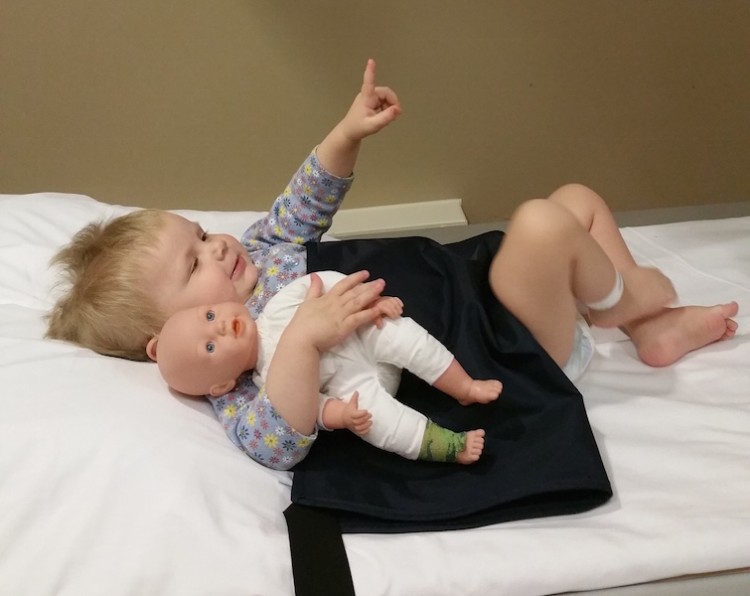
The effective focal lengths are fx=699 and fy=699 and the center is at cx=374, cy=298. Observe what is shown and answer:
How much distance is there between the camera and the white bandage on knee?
0.92m

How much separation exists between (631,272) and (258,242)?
1.85 ft

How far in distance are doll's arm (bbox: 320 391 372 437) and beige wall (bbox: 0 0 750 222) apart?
94 centimetres

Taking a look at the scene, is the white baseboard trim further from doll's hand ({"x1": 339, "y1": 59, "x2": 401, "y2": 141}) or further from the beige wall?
doll's hand ({"x1": 339, "y1": 59, "x2": 401, "y2": 141})

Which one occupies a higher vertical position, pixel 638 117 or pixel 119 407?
pixel 638 117

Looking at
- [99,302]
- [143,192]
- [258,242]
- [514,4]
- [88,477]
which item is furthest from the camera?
[143,192]

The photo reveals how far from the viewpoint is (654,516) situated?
2.60 ft

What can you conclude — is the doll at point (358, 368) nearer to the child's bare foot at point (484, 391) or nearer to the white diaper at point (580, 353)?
the child's bare foot at point (484, 391)

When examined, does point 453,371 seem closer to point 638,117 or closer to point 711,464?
point 711,464

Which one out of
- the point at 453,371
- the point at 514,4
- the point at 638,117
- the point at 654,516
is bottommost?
the point at 654,516

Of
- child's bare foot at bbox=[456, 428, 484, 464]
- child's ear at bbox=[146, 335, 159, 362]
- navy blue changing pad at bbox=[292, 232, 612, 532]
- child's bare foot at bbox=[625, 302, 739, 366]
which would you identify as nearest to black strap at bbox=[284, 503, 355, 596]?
navy blue changing pad at bbox=[292, 232, 612, 532]

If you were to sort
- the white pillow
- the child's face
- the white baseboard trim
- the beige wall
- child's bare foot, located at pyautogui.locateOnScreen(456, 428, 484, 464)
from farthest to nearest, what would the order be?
the white baseboard trim
the beige wall
the child's face
child's bare foot, located at pyautogui.locateOnScreen(456, 428, 484, 464)
the white pillow

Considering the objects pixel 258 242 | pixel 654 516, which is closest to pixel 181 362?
pixel 258 242

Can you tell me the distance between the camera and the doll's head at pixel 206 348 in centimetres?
84

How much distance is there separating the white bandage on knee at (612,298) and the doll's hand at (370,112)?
38 cm
